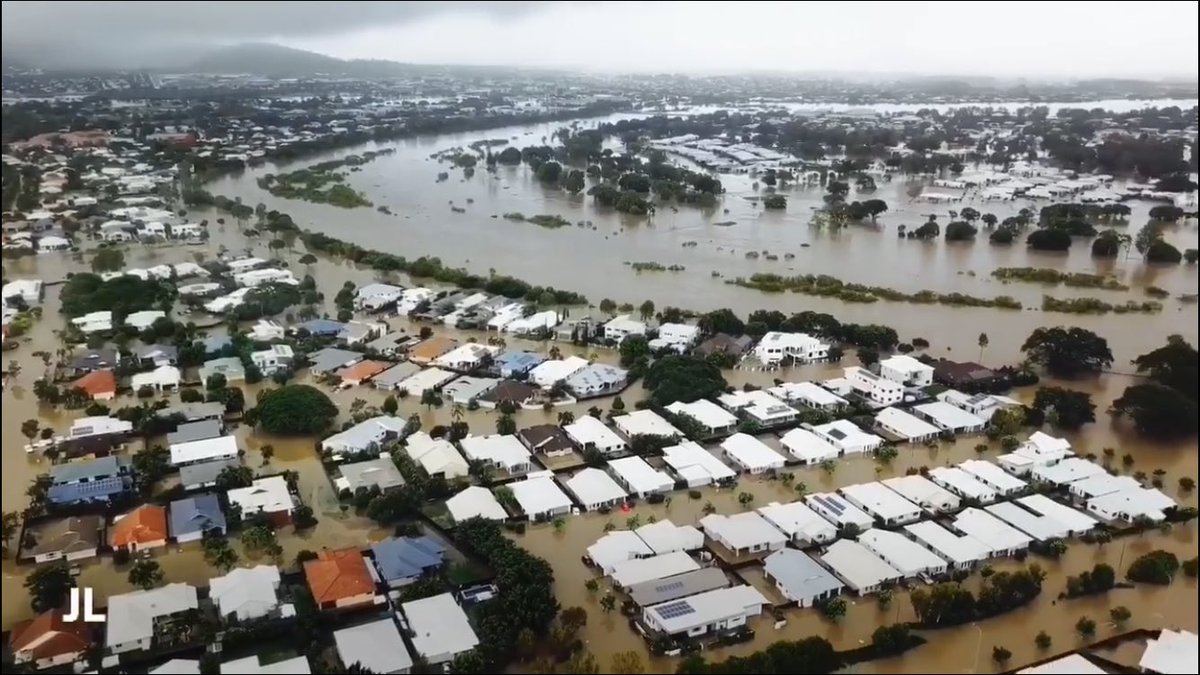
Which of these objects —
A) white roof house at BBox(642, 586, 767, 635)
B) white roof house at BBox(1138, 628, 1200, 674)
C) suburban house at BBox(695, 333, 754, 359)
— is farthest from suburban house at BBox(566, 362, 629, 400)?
white roof house at BBox(1138, 628, 1200, 674)

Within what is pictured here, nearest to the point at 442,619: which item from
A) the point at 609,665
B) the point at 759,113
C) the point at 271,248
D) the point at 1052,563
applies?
the point at 609,665

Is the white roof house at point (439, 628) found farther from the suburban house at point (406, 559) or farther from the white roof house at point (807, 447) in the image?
the white roof house at point (807, 447)

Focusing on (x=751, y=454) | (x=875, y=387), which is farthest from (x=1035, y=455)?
(x=751, y=454)

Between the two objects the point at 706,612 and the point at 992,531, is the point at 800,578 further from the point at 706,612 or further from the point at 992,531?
the point at 992,531

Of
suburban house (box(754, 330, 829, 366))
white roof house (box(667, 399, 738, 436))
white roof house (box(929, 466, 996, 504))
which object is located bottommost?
white roof house (box(929, 466, 996, 504))

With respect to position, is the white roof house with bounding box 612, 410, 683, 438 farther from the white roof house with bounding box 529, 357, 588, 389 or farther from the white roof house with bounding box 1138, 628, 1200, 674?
the white roof house with bounding box 1138, 628, 1200, 674

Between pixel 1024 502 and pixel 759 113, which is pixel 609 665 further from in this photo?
pixel 759 113

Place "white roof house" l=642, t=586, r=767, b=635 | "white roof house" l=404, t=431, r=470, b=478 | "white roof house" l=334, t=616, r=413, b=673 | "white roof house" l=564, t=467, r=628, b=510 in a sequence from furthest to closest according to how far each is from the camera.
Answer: "white roof house" l=404, t=431, r=470, b=478
"white roof house" l=564, t=467, r=628, b=510
"white roof house" l=642, t=586, r=767, b=635
"white roof house" l=334, t=616, r=413, b=673
